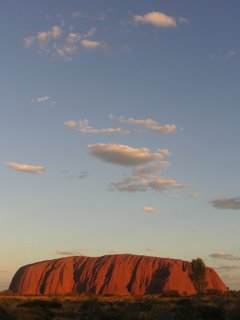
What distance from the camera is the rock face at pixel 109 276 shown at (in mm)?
122375

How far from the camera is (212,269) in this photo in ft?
458

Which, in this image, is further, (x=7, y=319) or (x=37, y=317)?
(x=37, y=317)

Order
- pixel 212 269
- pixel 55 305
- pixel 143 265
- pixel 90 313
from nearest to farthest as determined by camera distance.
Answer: pixel 90 313
pixel 55 305
pixel 143 265
pixel 212 269

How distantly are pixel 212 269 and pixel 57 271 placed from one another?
151ft

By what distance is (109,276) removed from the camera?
417 feet

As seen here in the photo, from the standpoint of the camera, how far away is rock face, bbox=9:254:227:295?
122 metres

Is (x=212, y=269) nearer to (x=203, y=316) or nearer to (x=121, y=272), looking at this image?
(x=121, y=272)

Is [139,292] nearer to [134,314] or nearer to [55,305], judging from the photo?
[55,305]

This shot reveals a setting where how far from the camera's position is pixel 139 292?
120438mm

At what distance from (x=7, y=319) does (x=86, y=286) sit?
355 feet

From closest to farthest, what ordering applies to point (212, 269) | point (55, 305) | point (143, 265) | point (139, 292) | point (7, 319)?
point (7, 319) → point (55, 305) → point (139, 292) → point (143, 265) → point (212, 269)

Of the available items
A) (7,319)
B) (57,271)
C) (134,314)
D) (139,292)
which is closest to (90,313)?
(134,314)

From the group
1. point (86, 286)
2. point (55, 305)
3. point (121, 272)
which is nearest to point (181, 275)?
point (121, 272)

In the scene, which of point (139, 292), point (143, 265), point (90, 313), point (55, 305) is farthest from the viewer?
point (143, 265)
